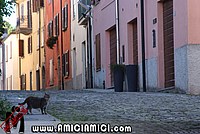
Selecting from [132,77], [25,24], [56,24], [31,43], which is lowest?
[132,77]

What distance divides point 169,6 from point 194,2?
2324 millimetres

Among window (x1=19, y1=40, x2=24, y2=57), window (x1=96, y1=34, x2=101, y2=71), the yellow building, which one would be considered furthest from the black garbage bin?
window (x1=19, y1=40, x2=24, y2=57)

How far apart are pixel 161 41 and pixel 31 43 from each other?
104ft

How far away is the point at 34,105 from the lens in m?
10.8

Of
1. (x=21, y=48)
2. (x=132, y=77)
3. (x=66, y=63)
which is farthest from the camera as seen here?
(x=21, y=48)

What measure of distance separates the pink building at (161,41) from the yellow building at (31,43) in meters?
20.0

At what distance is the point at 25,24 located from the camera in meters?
54.5

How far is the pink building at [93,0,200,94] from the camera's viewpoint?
20188mm

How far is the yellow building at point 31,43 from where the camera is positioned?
51.2 meters

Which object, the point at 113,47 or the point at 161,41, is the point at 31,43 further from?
the point at 161,41

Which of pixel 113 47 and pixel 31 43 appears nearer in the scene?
pixel 113 47

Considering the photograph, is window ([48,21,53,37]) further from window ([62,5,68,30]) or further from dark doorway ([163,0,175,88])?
dark doorway ([163,0,175,88])

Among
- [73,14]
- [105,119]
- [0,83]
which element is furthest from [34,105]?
[0,83]

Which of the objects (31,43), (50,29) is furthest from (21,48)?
(50,29)
